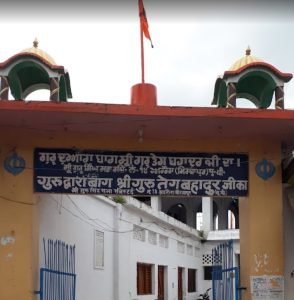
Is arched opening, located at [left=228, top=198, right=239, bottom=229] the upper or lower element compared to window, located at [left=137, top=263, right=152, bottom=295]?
upper

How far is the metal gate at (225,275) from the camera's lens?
7.67m

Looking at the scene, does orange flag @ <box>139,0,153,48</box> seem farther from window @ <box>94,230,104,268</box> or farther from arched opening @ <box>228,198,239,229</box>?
arched opening @ <box>228,198,239,229</box>

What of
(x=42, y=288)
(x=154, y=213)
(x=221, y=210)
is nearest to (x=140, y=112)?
(x=42, y=288)

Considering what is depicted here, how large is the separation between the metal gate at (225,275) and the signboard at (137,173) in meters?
1.10

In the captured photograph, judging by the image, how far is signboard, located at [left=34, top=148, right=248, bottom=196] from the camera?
283 inches

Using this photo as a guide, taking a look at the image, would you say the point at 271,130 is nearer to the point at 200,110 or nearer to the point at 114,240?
the point at 200,110

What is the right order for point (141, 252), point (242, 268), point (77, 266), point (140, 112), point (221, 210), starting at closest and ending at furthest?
point (140, 112)
point (242, 268)
point (77, 266)
point (141, 252)
point (221, 210)

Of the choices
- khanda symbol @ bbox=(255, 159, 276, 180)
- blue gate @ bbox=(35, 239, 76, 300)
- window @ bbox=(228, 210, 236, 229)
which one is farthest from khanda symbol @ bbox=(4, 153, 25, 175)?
window @ bbox=(228, 210, 236, 229)

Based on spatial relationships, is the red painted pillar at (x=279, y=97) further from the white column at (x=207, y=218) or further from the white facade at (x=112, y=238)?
the white column at (x=207, y=218)

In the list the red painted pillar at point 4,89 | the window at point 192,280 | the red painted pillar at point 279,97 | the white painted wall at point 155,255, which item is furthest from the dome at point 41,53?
the window at point 192,280

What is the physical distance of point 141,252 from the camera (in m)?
16.6

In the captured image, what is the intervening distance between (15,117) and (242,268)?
3.50 metres

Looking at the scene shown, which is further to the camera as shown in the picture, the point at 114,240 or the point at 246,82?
the point at 114,240

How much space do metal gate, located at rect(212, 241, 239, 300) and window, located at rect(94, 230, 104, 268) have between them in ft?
13.8
